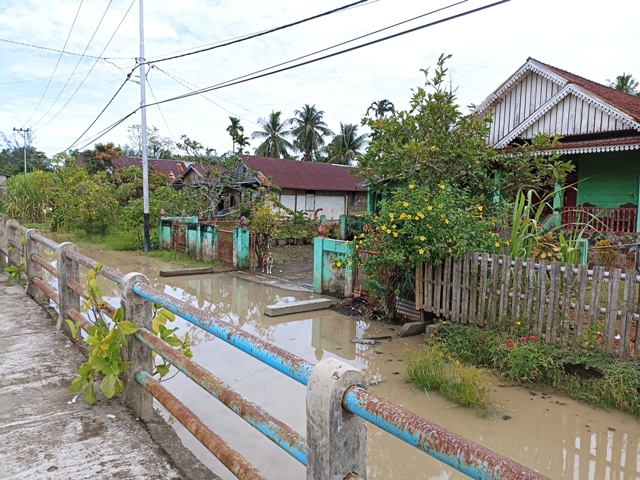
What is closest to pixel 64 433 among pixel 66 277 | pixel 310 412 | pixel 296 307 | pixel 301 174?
pixel 66 277

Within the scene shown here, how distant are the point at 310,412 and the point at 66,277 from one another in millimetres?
3882

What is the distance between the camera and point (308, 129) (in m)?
45.8

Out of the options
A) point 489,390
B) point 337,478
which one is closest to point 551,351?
point 489,390

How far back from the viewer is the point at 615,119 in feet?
38.8

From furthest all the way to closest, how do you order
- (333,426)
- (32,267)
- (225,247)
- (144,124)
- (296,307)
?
(144,124) → (225,247) → (296,307) → (32,267) → (333,426)

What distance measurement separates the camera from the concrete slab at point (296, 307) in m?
8.87

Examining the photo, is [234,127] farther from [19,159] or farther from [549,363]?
[19,159]

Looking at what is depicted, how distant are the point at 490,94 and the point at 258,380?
498 inches

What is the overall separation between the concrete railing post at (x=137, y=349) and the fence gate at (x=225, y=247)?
11031 mm

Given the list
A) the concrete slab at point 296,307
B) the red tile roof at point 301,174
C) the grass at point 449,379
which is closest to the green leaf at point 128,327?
the grass at point 449,379

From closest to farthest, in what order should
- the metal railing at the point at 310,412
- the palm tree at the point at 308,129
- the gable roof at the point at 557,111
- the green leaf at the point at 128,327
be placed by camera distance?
the metal railing at the point at 310,412
the green leaf at the point at 128,327
the gable roof at the point at 557,111
the palm tree at the point at 308,129

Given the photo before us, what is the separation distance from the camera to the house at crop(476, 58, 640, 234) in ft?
37.5

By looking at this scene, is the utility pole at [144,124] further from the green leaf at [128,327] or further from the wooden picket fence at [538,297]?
the green leaf at [128,327]

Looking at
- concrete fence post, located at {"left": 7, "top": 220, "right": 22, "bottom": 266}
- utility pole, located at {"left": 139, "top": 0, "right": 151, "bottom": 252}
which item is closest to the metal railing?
concrete fence post, located at {"left": 7, "top": 220, "right": 22, "bottom": 266}
